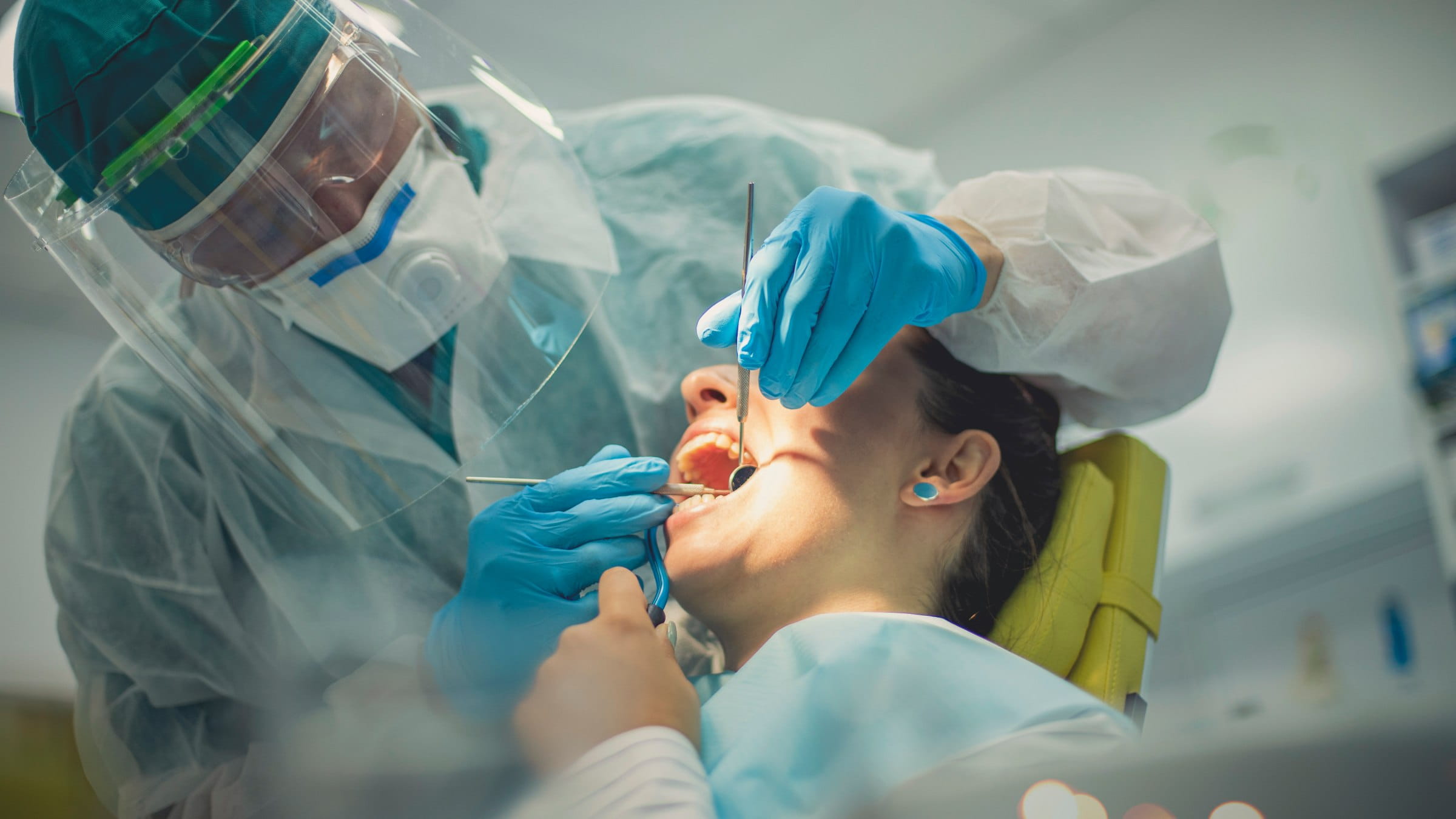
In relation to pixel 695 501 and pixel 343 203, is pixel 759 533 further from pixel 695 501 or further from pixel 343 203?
pixel 343 203

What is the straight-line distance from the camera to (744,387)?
1.14 metres

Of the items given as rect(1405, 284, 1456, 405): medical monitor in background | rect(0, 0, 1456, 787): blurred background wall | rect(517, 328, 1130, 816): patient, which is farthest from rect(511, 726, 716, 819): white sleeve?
rect(1405, 284, 1456, 405): medical monitor in background

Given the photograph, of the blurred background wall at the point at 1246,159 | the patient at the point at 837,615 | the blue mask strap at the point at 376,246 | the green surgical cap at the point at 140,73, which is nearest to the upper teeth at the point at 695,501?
the patient at the point at 837,615

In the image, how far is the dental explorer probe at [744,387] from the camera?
40.7 inches

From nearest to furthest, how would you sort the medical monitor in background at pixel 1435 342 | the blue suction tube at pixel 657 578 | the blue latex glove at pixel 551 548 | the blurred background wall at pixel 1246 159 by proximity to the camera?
the blue suction tube at pixel 657 578 < the blue latex glove at pixel 551 548 < the medical monitor in background at pixel 1435 342 < the blurred background wall at pixel 1246 159

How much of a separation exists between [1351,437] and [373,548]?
2770mm

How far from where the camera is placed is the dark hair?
1.26m

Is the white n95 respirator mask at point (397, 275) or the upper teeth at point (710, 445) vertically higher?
the white n95 respirator mask at point (397, 275)

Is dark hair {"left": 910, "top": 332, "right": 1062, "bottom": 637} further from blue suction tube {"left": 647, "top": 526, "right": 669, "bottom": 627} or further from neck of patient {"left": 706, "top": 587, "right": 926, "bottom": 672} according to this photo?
blue suction tube {"left": 647, "top": 526, "right": 669, "bottom": 627}

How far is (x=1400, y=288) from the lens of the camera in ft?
8.75

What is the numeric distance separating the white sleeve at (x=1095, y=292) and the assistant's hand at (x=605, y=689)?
0.66 meters

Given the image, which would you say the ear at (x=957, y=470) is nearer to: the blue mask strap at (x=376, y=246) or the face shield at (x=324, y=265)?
the face shield at (x=324, y=265)

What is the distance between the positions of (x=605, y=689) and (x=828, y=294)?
0.55 metres

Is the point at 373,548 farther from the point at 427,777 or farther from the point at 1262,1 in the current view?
the point at 1262,1
